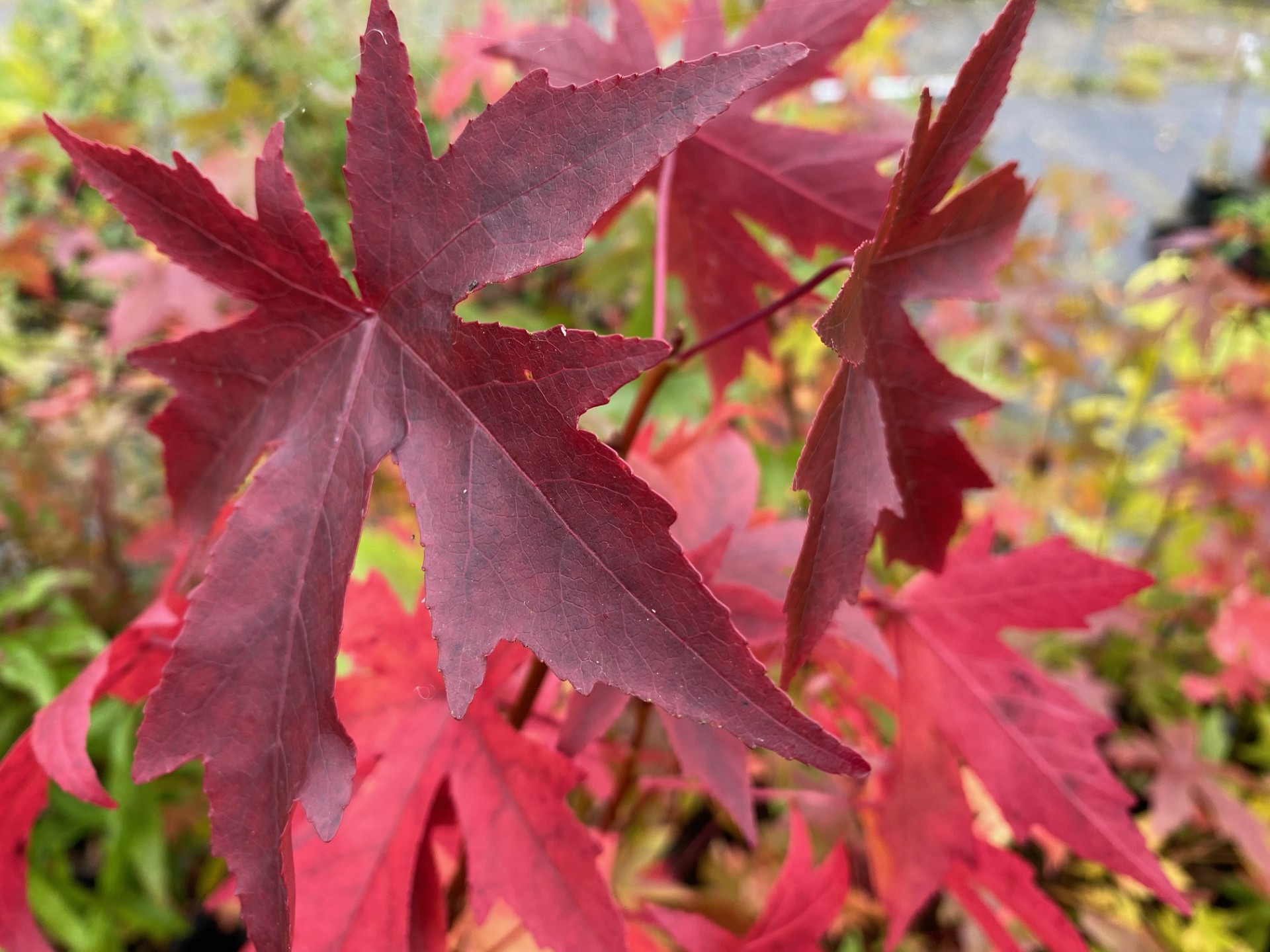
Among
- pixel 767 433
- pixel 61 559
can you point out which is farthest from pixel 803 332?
pixel 61 559

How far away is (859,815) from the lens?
81cm

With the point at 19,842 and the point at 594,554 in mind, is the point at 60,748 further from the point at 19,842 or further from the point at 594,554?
the point at 594,554

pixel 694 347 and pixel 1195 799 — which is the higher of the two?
pixel 694 347

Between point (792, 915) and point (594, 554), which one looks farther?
point (792, 915)

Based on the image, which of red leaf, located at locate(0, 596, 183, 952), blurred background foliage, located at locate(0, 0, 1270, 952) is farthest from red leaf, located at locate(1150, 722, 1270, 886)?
red leaf, located at locate(0, 596, 183, 952)

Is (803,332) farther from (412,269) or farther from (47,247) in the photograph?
(47,247)

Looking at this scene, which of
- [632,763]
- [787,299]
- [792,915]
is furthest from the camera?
[632,763]

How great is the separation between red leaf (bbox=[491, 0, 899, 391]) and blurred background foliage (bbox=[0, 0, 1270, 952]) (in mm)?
232

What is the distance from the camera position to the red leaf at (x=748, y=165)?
1.65 feet

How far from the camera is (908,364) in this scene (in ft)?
1.19

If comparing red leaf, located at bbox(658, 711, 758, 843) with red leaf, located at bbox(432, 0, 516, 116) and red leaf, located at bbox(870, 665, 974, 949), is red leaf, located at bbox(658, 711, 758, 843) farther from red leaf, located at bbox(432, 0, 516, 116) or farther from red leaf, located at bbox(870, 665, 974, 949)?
red leaf, located at bbox(432, 0, 516, 116)

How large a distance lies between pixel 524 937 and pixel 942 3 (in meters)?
1.66

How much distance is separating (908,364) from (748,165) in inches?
9.3

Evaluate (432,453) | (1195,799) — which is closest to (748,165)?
(432,453)
